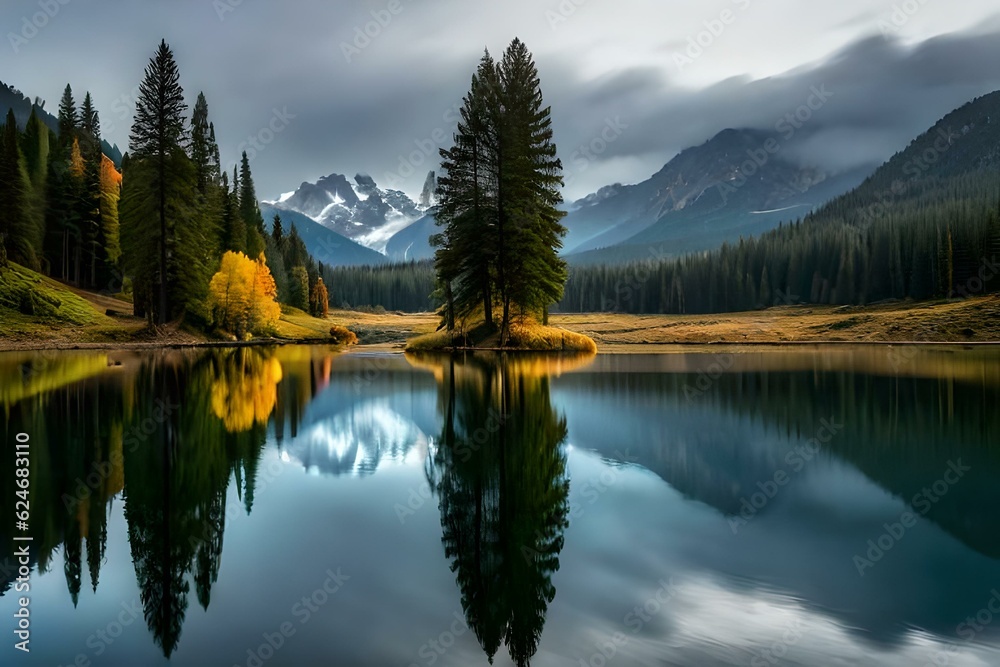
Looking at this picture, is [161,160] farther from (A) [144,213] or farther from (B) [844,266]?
(B) [844,266]

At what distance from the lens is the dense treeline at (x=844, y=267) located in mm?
108875

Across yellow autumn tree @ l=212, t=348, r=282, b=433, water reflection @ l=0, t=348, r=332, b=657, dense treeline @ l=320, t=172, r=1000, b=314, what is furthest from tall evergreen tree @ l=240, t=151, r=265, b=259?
dense treeline @ l=320, t=172, r=1000, b=314

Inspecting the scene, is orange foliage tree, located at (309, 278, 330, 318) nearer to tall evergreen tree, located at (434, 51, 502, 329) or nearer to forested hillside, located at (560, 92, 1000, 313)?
tall evergreen tree, located at (434, 51, 502, 329)

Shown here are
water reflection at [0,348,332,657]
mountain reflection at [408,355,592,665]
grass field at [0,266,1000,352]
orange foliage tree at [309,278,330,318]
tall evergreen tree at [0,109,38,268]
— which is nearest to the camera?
mountain reflection at [408,355,592,665]

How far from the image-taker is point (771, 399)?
21656 mm

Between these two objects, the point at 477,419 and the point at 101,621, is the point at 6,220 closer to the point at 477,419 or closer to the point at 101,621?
the point at 477,419

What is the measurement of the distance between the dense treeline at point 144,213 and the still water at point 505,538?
1697 inches

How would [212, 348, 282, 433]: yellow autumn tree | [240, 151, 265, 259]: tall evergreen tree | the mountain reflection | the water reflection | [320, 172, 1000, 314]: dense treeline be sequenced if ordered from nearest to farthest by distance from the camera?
the mountain reflection, the water reflection, [212, 348, 282, 433]: yellow autumn tree, [240, 151, 265, 259]: tall evergreen tree, [320, 172, 1000, 314]: dense treeline

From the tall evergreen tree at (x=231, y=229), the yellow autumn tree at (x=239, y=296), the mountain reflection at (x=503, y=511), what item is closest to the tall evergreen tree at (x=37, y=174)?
the tall evergreen tree at (x=231, y=229)

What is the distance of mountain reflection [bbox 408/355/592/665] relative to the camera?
609 cm

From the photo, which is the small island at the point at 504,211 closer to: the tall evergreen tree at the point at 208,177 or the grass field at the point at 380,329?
the grass field at the point at 380,329

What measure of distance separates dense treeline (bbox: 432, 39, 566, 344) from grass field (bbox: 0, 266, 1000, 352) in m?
14.8

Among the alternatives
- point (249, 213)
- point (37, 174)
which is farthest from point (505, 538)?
point (249, 213)

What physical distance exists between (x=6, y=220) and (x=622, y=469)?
265 feet
